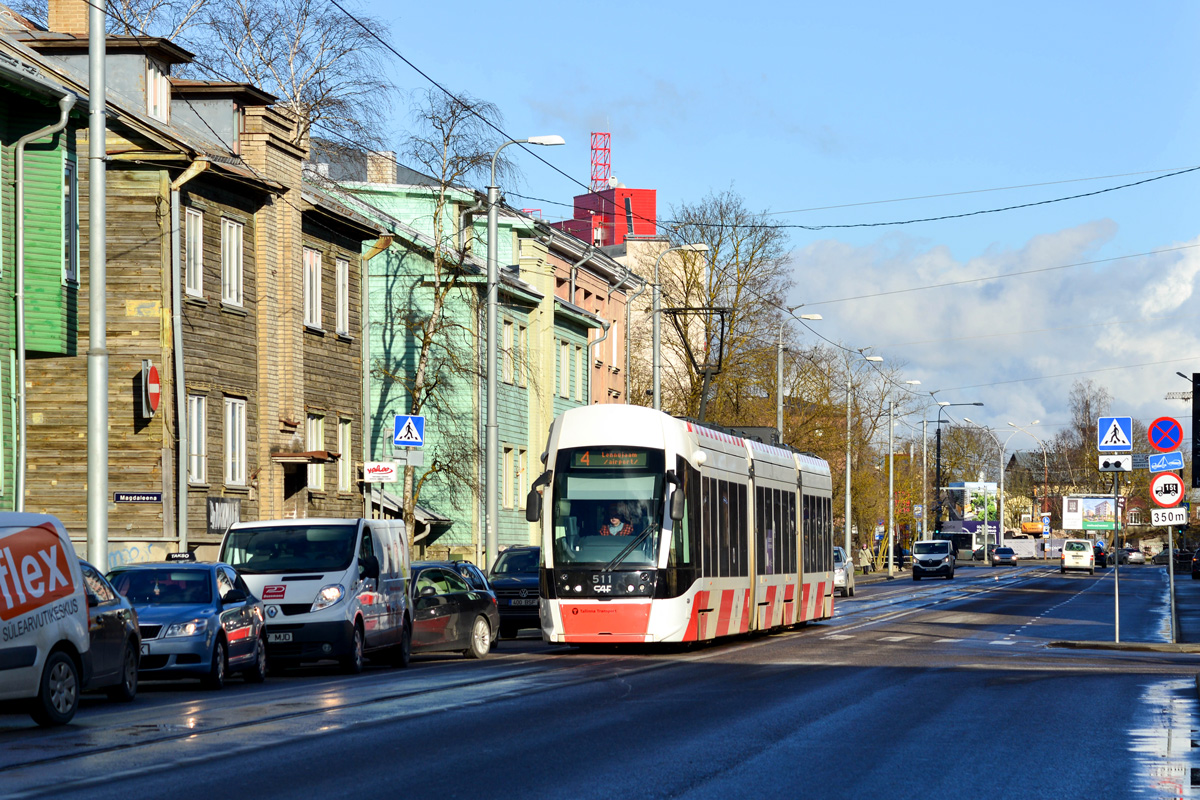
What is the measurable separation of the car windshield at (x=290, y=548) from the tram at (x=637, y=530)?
272 centimetres

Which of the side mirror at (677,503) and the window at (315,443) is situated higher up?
the window at (315,443)

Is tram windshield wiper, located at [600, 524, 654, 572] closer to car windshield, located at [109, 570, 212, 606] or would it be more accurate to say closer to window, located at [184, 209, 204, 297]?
car windshield, located at [109, 570, 212, 606]

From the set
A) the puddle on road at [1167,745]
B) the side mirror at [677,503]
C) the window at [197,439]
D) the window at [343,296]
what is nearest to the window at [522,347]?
the window at [343,296]

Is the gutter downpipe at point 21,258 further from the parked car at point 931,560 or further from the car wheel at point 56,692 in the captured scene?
the parked car at point 931,560

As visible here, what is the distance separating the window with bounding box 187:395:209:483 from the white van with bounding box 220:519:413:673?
8.77 meters

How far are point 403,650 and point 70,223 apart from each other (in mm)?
10083

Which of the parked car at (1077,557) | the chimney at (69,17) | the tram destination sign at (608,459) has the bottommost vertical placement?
the parked car at (1077,557)

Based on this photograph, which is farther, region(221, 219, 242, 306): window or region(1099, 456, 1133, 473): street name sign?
region(221, 219, 242, 306): window

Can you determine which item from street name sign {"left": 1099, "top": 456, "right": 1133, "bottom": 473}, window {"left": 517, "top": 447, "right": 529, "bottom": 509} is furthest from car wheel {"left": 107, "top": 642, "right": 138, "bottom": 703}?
window {"left": 517, "top": 447, "right": 529, "bottom": 509}

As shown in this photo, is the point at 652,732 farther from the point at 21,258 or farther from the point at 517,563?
the point at 517,563

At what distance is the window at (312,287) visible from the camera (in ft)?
115

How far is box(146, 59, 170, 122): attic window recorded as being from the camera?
30.7 metres

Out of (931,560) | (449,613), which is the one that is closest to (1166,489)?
(449,613)

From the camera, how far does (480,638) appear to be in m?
24.0
